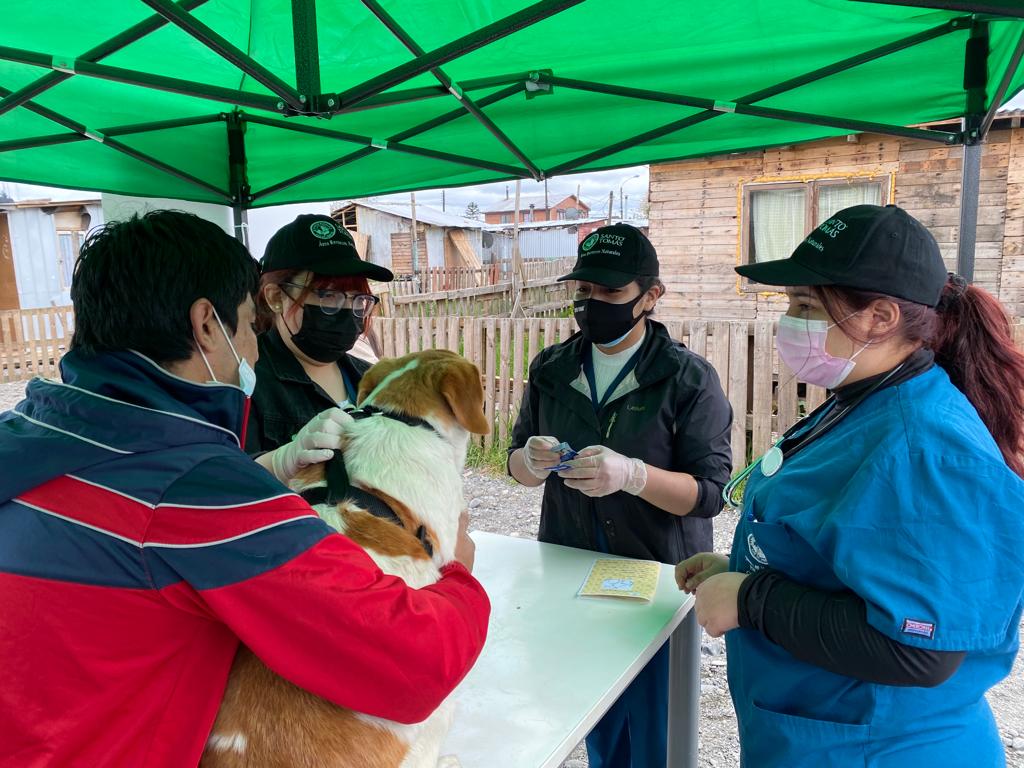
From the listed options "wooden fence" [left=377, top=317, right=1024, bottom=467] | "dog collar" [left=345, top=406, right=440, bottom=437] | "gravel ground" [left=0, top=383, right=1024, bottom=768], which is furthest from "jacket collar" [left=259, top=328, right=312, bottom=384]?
"wooden fence" [left=377, top=317, right=1024, bottom=467]

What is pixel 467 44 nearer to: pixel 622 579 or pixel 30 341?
pixel 622 579

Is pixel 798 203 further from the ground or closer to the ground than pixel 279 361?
further from the ground

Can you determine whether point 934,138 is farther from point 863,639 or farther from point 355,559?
point 355,559

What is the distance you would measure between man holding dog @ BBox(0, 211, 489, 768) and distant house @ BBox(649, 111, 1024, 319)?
923cm

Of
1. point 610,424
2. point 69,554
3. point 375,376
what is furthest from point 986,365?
point 69,554

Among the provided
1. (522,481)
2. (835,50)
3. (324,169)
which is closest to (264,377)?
(522,481)

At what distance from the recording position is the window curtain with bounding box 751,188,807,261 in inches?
380

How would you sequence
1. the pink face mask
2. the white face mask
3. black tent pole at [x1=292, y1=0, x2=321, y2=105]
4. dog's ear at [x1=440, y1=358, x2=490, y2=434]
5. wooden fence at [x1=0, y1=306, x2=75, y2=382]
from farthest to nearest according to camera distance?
wooden fence at [x1=0, y1=306, x2=75, y2=382], black tent pole at [x1=292, y1=0, x2=321, y2=105], dog's ear at [x1=440, y1=358, x2=490, y2=434], the pink face mask, the white face mask

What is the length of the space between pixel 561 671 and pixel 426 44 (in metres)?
2.40

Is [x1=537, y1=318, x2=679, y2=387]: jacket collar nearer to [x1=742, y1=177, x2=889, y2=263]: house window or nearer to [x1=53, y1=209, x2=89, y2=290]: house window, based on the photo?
[x1=742, y1=177, x2=889, y2=263]: house window

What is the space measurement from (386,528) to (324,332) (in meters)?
1.29

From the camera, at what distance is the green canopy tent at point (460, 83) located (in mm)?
2398

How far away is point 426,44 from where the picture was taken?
2.60m

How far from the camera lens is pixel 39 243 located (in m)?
16.8
